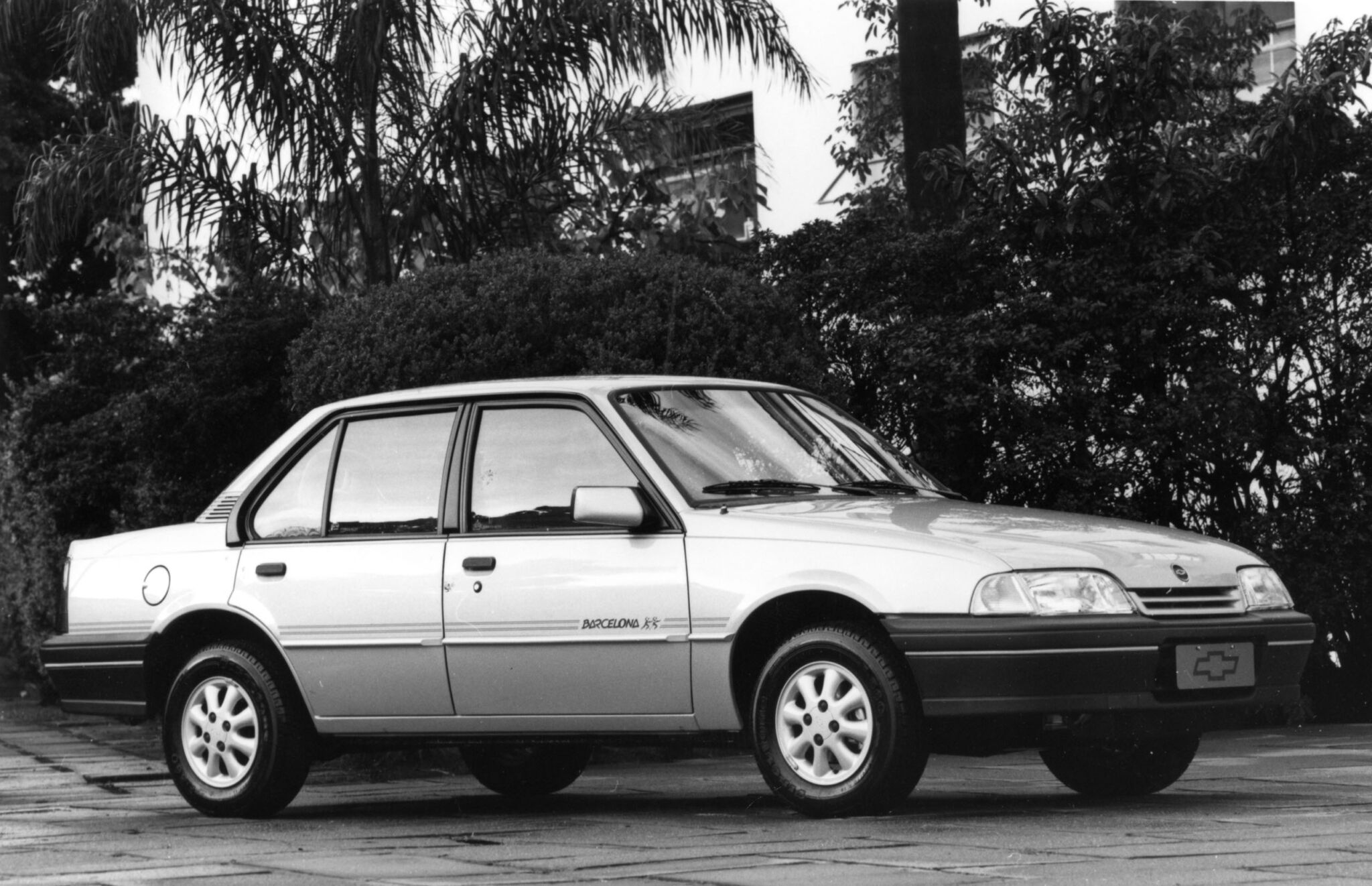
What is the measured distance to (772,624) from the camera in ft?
22.3

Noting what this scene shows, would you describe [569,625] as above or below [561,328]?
below

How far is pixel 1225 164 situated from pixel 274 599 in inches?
234

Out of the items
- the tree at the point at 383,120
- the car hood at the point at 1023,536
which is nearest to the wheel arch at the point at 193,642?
the car hood at the point at 1023,536

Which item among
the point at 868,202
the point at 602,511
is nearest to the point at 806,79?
the point at 868,202

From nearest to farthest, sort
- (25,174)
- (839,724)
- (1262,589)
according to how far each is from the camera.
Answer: (839,724), (1262,589), (25,174)

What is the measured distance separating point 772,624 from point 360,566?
164 centimetres

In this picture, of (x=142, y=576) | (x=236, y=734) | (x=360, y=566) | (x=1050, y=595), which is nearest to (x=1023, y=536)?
(x=1050, y=595)

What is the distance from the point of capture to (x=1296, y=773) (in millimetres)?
8445

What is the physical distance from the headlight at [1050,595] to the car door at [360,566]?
203cm

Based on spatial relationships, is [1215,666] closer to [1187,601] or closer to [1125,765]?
[1187,601]

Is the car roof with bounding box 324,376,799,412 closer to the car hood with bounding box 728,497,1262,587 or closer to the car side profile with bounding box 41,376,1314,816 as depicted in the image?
the car side profile with bounding box 41,376,1314,816

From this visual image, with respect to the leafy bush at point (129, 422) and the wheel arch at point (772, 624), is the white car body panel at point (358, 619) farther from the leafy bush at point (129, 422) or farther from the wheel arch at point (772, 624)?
the leafy bush at point (129, 422)

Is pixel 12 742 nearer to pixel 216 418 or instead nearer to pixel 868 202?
pixel 216 418

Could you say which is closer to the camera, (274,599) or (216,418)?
(274,599)
